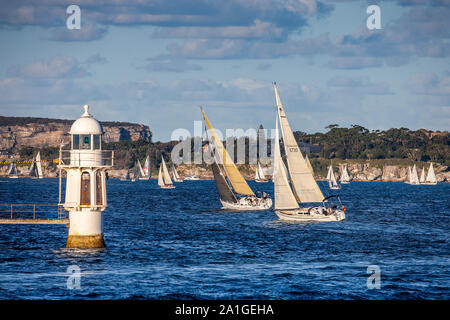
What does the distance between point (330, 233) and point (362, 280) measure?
82.8 feet

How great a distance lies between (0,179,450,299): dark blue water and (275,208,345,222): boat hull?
3.82ft

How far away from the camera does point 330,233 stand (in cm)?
6184

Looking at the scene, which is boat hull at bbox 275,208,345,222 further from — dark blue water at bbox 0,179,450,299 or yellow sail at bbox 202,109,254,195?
yellow sail at bbox 202,109,254,195

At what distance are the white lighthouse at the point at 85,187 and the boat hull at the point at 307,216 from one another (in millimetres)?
33324

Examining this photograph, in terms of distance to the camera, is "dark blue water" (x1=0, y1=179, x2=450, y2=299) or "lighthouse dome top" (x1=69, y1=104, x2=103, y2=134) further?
"lighthouse dome top" (x1=69, y1=104, x2=103, y2=134)

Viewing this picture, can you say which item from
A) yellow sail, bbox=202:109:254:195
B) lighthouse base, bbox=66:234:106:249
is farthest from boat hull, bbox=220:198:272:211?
lighthouse base, bbox=66:234:106:249

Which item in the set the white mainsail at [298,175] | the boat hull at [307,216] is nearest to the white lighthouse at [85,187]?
the boat hull at [307,216]

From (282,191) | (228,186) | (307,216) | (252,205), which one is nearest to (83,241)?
(307,216)

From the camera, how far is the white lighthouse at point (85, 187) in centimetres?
4025

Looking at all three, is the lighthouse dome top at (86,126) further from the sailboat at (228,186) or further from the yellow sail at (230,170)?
the yellow sail at (230,170)

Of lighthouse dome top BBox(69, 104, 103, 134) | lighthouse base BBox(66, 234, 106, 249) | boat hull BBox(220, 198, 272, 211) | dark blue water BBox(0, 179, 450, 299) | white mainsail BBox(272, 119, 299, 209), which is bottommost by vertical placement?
dark blue water BBox(0, 179, 450, 299)

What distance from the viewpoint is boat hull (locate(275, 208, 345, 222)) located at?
233 ft
